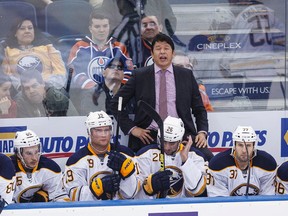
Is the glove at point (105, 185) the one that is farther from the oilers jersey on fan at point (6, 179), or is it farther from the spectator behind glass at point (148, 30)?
the spectator behind glass at point (148, 30)

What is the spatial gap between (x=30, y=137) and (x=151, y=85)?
1024mm

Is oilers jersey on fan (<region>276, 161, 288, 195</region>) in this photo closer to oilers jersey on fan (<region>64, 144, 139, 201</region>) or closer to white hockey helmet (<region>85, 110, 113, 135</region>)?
oilers jersey on fan (<region>64, 144, 139, 201</region>)

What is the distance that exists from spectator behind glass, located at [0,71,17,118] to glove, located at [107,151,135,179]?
123cm

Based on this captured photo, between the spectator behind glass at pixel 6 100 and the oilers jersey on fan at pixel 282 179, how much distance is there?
6.84 ft

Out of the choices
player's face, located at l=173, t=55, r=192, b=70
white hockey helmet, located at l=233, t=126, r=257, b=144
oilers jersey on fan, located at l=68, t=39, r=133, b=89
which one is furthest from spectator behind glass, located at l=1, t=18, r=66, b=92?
white hockey helmet, located at l=233, t=126, r=257, b=144

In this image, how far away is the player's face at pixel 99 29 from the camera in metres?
7.57

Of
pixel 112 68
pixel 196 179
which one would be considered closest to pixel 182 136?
pixel 196 179

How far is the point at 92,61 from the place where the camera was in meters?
7.62

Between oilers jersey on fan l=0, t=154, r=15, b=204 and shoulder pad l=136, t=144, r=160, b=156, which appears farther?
shoulder pad l=136, t=144, r=160, b=156

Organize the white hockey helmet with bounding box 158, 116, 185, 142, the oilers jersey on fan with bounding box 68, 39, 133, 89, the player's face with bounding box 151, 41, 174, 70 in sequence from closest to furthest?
the white hockey helmet with bounding box 158, 116, 185, 142 < the player's face with bounding box 151, 41, 174, 70 < the oilers jersey on fan with bounding box 68, 39, 133, 89

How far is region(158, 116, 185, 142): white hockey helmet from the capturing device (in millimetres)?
6930

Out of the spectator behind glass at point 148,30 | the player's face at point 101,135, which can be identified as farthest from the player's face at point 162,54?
the player's face at point 101,135

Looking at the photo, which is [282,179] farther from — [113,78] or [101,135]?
[113,78]

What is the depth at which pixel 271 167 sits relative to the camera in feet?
23.2
